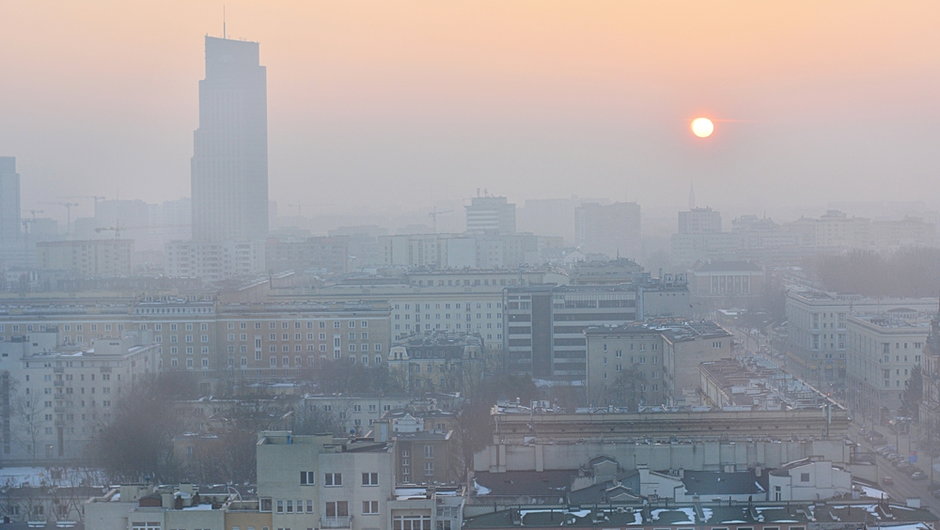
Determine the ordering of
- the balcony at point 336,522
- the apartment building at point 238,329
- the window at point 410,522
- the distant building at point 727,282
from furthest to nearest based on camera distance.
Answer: the distant building at point 727,282
the apartment building at point 238,329
the window at point 410,522
the balcony at point 336,522

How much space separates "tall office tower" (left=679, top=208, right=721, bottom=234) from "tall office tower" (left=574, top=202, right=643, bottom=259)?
1.86 meters

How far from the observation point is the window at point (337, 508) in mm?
6332

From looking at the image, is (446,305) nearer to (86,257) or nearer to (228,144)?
(86,257)

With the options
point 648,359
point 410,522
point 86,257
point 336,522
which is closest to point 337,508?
point 336,522

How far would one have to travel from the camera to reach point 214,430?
12.7 meters

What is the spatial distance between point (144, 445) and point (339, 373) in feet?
16.7

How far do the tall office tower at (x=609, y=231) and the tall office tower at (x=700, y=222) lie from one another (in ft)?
6.11

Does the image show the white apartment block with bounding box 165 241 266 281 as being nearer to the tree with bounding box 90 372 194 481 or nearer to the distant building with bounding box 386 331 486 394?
the distant building with bounding box 386 331 486 394

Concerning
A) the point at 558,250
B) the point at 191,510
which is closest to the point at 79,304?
the point at 191,510

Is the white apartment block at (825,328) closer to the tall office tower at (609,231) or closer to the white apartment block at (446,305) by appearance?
the white apartment block at (446,305)

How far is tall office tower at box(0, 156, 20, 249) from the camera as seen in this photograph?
115ft

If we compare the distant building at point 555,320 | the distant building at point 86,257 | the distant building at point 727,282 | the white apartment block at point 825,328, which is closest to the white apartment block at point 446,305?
the distant building at point 555,320

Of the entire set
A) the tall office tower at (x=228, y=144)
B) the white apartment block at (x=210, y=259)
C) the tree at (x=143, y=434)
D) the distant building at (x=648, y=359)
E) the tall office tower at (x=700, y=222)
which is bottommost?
the tree at (x=143, y=434)

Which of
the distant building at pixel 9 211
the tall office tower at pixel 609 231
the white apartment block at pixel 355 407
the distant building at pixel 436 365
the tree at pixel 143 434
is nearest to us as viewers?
the tree at pixel 143 434
